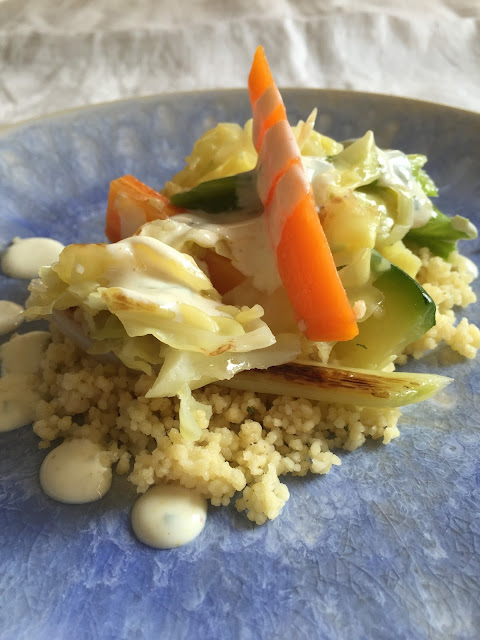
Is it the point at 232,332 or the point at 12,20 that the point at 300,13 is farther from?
the point at 232,332

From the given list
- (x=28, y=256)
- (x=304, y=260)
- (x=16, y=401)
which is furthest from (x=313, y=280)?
(x=28, y=256)

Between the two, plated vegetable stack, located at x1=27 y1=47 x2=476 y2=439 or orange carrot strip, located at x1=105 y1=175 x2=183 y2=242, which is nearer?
plated vegetable stack, located at x1=27 y1=47 x2=476 y2=439

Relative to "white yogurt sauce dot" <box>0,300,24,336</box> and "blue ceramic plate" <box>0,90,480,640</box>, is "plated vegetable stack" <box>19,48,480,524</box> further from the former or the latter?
"white yogurt sauce dot" <box>0,300,24,336</box>

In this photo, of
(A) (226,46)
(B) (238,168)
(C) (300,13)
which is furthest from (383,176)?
(C) (300,13)

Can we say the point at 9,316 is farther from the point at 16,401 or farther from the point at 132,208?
the point at 132,208

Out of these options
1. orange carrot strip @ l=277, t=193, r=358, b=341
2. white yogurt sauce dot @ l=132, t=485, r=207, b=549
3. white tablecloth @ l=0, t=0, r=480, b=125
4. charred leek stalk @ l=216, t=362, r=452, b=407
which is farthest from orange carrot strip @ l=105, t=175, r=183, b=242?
white tablecloth @ l=0, t=0, r=480, b=125

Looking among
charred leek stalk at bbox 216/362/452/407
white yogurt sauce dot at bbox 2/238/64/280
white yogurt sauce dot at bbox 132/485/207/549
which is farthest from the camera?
white yogurt sauce dot at bbox 2/238/64/280
